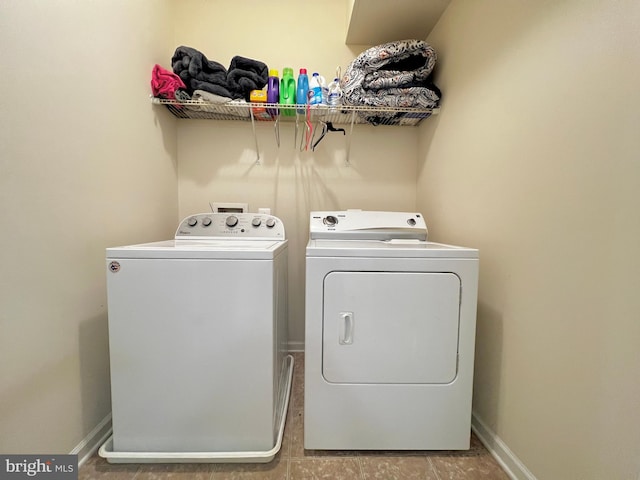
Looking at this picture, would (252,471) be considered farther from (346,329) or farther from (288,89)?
(288,89)

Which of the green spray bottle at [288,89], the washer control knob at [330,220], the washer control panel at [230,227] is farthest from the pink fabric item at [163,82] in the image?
the washer control knob at [330,220]

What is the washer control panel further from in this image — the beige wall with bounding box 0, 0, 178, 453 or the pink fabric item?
the pink fabric item

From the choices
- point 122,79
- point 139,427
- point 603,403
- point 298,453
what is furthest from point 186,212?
point 603,403

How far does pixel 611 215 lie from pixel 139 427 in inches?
71.1

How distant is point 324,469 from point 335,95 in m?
1.97

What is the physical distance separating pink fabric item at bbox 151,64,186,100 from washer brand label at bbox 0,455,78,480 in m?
1.74

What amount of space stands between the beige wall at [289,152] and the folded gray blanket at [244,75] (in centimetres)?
34

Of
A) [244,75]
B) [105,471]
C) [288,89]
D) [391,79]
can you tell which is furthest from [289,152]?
[105,471]

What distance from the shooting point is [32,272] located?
87 cm

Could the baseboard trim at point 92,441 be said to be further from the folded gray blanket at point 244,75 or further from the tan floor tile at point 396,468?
the folded gray blanket at point 244,75

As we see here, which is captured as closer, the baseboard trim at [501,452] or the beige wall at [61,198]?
the beige wall at [61,198]

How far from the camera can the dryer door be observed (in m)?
1.03

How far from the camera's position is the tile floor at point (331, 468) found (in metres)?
1.01

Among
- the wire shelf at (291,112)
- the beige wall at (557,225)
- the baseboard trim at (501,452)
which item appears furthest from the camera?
the wire shelf at (291,112)
